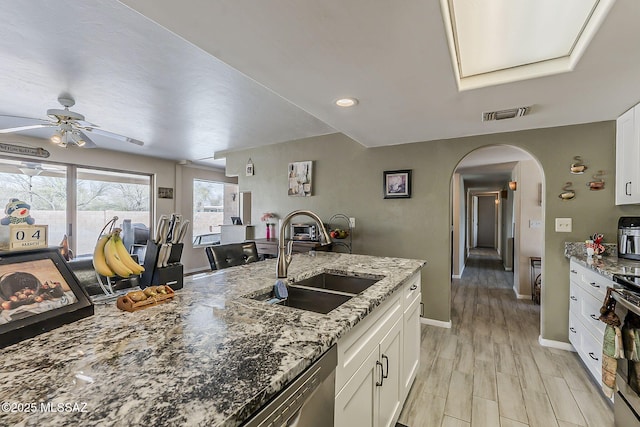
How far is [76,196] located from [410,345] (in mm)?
5678

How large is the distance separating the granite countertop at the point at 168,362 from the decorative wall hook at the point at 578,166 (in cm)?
274

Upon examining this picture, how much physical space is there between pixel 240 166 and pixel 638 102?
4754 millimetres

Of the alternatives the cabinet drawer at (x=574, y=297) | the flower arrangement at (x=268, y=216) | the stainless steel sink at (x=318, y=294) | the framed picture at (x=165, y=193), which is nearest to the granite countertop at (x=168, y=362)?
the stainless steel sink at (x=318, y=294)

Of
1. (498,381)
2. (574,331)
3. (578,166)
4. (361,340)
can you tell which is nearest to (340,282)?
(361,340)

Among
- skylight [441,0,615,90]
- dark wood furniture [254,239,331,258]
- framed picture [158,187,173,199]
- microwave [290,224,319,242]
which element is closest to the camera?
skylight [441,0,615,90]

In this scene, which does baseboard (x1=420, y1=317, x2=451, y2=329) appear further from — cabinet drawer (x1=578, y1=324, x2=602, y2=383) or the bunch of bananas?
the bunch of bananas

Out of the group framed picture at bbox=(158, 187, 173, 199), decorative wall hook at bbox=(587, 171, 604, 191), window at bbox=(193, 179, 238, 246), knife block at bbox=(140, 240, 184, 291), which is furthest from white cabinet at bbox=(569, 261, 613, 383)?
framed picture at bbox=(158, 187, 173, 199)

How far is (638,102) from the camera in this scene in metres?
2.17

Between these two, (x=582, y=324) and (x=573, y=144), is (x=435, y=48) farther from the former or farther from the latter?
(x=582, y=324)

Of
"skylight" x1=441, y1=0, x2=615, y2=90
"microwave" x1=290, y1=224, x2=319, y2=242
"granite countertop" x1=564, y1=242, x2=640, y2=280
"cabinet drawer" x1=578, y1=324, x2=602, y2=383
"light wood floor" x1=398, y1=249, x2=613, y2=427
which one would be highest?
"skylight" x1=441, y1=0, x2=615, y2=90

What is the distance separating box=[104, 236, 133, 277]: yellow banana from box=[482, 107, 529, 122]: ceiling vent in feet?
9.02

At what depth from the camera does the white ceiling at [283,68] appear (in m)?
1.27

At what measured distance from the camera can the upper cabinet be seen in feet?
7.25

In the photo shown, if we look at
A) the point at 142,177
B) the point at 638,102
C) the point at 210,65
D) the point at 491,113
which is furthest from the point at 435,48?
the point at 142,177
